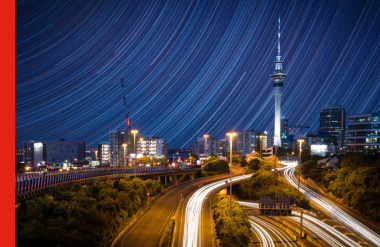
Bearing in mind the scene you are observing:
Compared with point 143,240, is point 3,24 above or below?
above

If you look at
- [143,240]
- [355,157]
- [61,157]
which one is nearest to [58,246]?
[143,240]

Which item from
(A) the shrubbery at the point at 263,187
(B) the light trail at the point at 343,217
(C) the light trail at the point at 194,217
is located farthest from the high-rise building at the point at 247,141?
(C) the light trail at the point at 194,217

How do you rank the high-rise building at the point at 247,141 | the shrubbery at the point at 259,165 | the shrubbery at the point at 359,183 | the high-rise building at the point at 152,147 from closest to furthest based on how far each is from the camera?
the shrubbery at the point at 359,183
the shrubbery at the point at 259,165
the high-rise building at the point at 152,147
the high-rise building at the point at 247,141

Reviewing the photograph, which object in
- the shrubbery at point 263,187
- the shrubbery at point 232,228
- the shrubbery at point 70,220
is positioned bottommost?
the shrubbery at point 263,187

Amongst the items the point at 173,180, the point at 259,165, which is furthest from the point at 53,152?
the point at 259,165

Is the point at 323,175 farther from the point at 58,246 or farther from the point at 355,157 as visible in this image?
the point at 58,246

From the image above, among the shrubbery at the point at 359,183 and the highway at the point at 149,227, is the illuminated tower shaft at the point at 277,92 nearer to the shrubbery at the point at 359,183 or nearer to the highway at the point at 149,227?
the shrubbery at the point at 359,183

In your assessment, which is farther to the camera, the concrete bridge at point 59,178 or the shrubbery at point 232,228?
the concrete bridge at point 59,178
